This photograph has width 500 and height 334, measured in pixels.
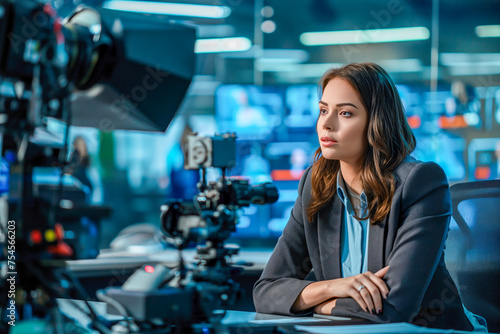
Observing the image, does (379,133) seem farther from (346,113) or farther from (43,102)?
(43,102)

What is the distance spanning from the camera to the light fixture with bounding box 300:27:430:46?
5.47 metres

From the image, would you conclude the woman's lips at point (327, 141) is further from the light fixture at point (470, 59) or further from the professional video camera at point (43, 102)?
the light fixture at point (470, 59)

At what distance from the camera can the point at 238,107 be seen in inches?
211

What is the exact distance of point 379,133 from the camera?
4.29ft

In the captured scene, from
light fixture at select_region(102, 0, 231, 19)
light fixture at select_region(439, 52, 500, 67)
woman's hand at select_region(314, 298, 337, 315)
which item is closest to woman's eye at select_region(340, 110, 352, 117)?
woman's hand at select_region(314, 298, 337, 315)

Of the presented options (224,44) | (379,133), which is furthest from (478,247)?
(224,44)

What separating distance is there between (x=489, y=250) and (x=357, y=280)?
0.62 metres

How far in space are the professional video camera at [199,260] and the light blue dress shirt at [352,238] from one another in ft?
1.02

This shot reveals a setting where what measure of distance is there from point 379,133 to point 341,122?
0.10 m

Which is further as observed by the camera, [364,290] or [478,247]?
[478,247]

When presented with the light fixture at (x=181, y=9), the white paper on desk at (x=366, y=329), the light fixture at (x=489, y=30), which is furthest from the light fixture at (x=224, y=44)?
the white paper on desk at (x=366, y=329)

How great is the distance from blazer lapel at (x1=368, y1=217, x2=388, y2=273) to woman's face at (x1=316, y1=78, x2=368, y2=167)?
0.20 metres

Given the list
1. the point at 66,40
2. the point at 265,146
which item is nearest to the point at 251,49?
the point at 265,146

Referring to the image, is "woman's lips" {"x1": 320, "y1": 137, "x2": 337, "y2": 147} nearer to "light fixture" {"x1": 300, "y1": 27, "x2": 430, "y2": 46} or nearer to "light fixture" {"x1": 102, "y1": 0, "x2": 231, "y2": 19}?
"light fixture" {"x1": 300, "y1": 27, "x2": 430, "y2": 46}
